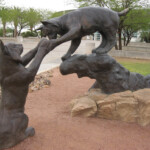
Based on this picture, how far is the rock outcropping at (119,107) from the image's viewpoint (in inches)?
157

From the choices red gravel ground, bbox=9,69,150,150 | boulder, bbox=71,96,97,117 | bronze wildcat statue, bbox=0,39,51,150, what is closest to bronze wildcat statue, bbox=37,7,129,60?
bronze wildcat statue, bbox=0,39,51,150

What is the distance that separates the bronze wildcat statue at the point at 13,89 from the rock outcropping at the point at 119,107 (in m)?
1.57

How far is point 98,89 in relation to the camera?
4.85 meters

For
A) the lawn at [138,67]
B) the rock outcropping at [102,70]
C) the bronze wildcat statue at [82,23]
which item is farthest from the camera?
the lawn at [138,67]

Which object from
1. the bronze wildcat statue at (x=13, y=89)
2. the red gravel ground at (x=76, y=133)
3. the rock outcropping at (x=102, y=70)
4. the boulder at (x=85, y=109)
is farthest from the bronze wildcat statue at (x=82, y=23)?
the red gravel ground at (x=76, y=133)

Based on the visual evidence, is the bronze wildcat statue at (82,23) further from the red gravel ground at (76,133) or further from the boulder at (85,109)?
the red gravel ground at (76,133)

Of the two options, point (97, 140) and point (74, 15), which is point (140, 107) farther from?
point (74, 15)

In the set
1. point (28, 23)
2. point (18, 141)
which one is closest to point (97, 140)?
point (18, 141)

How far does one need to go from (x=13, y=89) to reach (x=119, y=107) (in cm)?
237

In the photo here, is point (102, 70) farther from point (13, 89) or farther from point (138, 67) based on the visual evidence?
point (138, 67)

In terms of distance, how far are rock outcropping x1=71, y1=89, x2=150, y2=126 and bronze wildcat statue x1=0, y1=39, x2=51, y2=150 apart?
1565 mm

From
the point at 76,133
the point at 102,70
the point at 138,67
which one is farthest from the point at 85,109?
Answer: the point at 138,67

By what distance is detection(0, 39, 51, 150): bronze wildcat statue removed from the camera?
2.58 metres

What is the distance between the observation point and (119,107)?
405 cm
